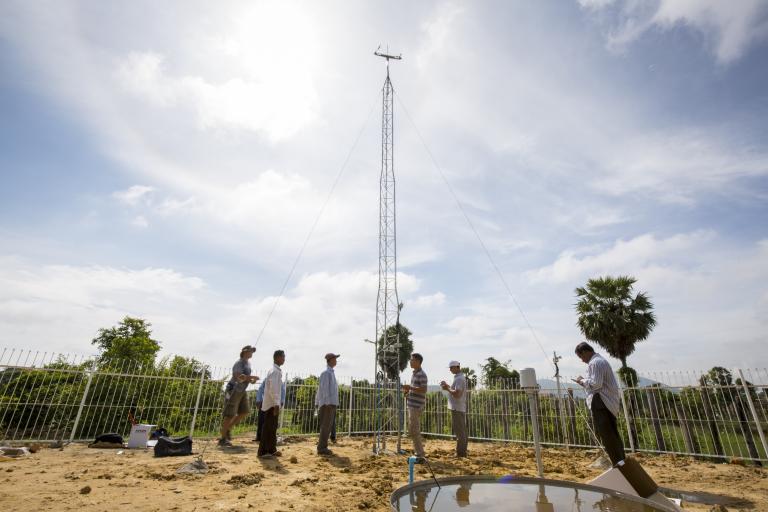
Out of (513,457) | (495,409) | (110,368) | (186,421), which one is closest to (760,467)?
(513,457)

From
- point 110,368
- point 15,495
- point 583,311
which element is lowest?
point 15,495

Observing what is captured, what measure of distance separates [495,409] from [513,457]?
12.2 feet

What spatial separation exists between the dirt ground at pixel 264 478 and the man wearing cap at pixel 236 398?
1.58ft

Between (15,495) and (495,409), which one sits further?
(495,409)

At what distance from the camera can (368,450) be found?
8406 mm

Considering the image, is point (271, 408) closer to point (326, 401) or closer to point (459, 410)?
point (326, 401)

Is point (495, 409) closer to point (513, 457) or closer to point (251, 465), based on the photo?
point (513, 457)

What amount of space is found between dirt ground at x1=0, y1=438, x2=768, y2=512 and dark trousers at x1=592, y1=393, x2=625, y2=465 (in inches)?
34.2

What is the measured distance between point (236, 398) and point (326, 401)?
2092 mm

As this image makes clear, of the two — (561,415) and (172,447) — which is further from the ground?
(561,415)

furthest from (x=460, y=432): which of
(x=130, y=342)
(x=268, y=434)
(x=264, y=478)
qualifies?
(x=130, y=342)

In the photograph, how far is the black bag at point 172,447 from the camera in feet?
22.5

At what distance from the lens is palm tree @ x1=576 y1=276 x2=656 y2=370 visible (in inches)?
625

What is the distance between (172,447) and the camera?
6.95 metres
